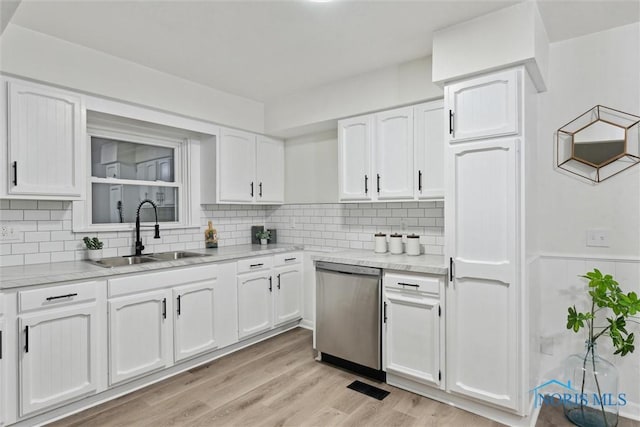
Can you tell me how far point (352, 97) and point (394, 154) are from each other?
0.69 m

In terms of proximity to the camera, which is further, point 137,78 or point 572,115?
point 137,78

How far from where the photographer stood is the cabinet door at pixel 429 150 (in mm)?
2887

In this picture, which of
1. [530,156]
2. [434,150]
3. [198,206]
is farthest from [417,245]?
[198,206]

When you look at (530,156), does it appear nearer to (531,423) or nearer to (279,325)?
(531,423)

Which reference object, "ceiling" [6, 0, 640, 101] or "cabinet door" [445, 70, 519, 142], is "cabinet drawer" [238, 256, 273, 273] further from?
"cabinet door" [445, 70, 519, 142]

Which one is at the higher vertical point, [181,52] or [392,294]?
[181,52]

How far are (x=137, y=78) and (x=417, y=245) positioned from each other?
273 centimetres

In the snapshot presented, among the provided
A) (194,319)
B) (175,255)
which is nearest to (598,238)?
(194,319)

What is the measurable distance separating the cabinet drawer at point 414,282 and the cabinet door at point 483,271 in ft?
0.36

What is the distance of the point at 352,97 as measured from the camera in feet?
11.0

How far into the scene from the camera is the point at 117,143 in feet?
10.9

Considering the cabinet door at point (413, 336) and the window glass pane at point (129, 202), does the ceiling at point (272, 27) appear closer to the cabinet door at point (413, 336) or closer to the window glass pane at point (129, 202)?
the window glass pane at point (129, 202)

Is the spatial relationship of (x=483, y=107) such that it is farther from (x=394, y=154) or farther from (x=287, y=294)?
(x=287, y=294)

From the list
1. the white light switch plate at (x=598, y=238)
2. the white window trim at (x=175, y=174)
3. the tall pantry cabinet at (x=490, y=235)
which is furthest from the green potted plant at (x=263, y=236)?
the white light switch plate at (x=598, y=238)
